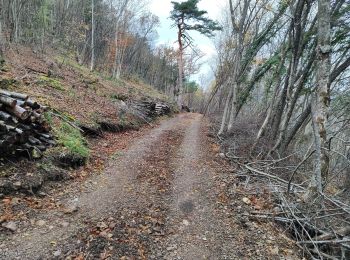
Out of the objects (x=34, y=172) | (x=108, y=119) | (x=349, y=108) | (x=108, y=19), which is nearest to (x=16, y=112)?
(x=34, y=172)

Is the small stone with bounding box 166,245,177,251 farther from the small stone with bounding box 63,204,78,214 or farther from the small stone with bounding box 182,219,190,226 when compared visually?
the small stone with bounding box 63,204,78,214

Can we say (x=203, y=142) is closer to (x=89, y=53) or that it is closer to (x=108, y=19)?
(x=89, y=53)

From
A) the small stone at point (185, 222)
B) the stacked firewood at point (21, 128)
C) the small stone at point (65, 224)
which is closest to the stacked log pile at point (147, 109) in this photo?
the stacked firewood at point (21, 128)

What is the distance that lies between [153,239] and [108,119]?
258 inches

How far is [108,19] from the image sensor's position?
1193 inches

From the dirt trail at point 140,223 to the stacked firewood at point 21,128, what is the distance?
4.55 ft

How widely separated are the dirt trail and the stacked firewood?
1.39 meters

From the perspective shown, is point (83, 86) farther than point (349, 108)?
Yes

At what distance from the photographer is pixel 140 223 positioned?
14.7 ft

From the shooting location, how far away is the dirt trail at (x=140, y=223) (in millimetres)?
3695

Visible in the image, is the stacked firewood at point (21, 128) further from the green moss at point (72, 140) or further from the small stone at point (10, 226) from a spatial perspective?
the small stone at point (10, 226)

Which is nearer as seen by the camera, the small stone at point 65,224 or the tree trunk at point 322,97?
the small stone at point 65,224

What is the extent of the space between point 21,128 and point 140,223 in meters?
3.10

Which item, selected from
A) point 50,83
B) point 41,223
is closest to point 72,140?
point 41,223
